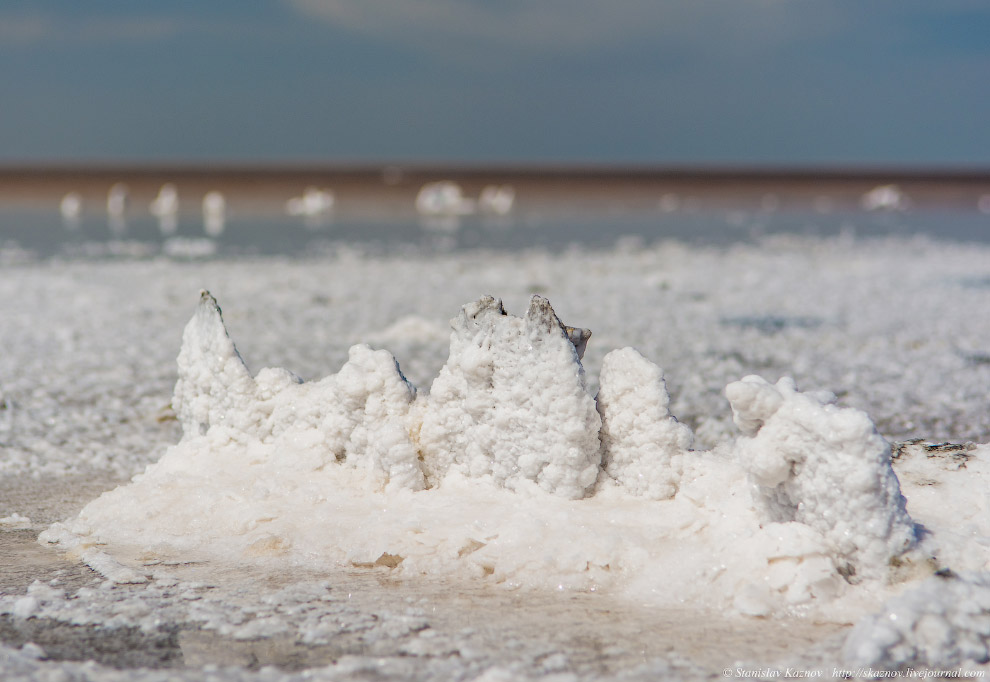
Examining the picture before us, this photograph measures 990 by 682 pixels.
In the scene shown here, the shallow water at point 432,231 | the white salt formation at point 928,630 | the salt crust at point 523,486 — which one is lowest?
the white salt formation at point 928,630

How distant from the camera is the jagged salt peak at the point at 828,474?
2.72 metres

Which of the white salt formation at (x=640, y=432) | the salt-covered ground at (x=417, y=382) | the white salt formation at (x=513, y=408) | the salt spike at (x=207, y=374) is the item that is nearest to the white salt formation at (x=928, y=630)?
the salt-covered ground at (x=417, y=382)

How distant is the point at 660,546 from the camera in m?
2.98

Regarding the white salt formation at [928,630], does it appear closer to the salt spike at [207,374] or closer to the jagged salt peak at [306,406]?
the jagged salt peak at [306,406]

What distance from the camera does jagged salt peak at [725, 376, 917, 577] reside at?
272 centimetres

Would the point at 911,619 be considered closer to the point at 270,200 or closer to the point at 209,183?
the point at 270,200

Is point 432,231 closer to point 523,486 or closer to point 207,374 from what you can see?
point 207,374

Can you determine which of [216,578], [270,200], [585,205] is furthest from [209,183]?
[216,578]

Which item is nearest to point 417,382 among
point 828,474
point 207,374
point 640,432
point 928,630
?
point 207,374

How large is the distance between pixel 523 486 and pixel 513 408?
0.90 feet

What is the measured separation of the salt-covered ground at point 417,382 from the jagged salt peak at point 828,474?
0.30 metres

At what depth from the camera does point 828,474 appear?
2.78 m

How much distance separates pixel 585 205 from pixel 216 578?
24.2m

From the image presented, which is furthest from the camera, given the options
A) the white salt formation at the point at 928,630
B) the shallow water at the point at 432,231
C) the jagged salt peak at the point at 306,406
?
the shallow water at the point at 432,231
